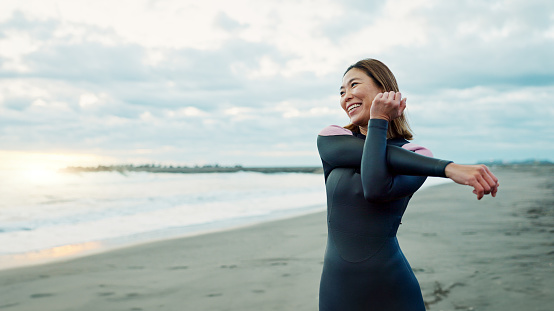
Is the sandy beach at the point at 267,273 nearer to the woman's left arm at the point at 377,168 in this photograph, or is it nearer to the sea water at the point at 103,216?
the sea water at the point at 103,216

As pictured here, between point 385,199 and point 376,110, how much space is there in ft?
1.10

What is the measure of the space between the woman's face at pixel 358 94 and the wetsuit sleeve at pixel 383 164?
0.27 meters

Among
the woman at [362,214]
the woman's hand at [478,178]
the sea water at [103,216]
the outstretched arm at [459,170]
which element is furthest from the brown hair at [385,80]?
the sea water at [103,216]

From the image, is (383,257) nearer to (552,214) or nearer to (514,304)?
(514,304)

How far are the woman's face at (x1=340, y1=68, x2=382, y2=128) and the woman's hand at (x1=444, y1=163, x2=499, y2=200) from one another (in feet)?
1.70

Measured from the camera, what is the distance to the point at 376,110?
1.56m

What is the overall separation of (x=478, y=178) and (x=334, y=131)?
0.64 m

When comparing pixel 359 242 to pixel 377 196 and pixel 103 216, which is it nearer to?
pixel 377 196

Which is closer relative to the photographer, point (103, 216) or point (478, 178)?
point (478, 178)

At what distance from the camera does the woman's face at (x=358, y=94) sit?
179cm

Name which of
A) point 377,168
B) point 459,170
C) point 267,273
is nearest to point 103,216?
point 267,273

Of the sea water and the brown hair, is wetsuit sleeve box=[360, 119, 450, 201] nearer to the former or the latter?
the brown hair

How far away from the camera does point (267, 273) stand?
18.3 feet

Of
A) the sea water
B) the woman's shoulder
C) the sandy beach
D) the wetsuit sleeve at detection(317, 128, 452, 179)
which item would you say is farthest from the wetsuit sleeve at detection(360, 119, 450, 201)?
the sea water
